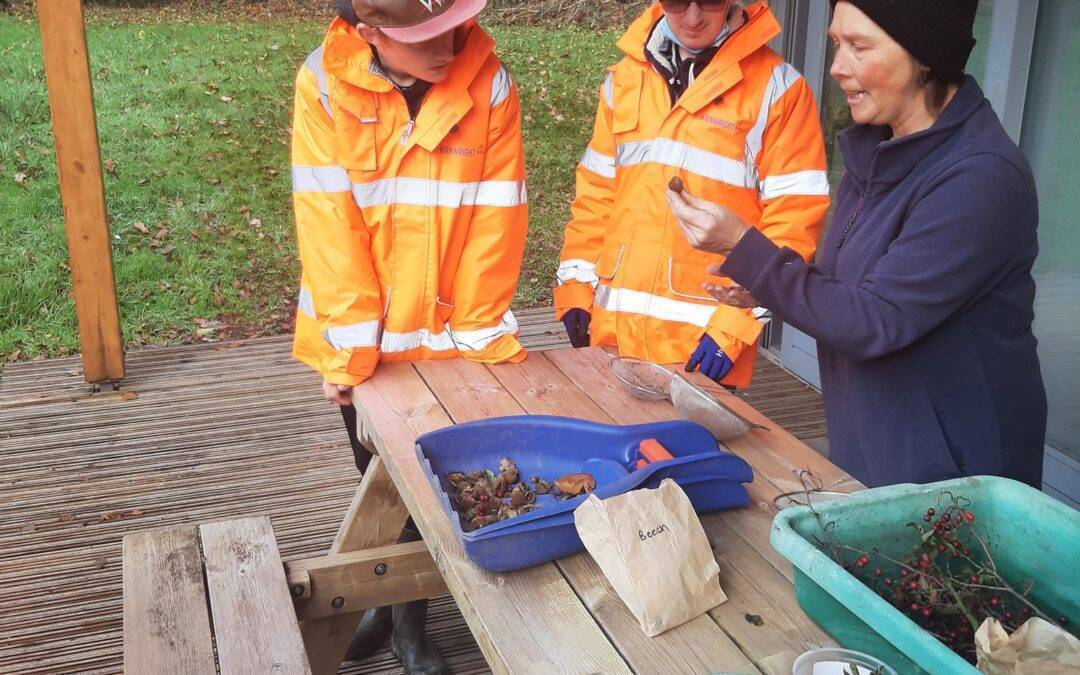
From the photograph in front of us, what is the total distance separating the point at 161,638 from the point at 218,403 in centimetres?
301

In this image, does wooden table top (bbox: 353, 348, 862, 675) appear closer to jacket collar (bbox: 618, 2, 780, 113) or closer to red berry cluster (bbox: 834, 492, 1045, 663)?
red berry cluster (bbox: 834, 492, 1045, 663)

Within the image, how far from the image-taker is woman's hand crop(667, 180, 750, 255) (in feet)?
6.18

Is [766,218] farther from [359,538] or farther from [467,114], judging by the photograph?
[359,538]

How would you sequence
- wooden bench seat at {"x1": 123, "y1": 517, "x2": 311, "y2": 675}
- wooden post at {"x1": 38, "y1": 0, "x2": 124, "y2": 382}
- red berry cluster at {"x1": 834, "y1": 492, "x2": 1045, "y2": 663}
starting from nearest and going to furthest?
red berry cluster at {"x1": 834, "y1": 492, "x2": 1045, "y2": 663} → wooden bench seat at {"x1": 123, "y1": 517, "x2": 311, "y2": 675} → wooden post at {"x1": 38, "y1": 0, "x2": 124, "y2": 382}

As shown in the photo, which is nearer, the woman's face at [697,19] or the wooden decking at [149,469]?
the woman's face at [697,19]

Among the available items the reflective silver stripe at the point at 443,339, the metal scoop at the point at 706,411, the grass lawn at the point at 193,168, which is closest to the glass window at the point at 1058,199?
the metal scoop at the point at 706,411

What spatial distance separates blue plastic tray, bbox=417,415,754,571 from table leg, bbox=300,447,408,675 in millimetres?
636

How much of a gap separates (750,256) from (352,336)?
0.99m

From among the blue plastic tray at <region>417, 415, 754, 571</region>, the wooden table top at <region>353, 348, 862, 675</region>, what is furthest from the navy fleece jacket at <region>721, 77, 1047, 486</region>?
the blue plastic tray at <region>417, 415, 754, 571</region>

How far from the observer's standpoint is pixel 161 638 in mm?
2012

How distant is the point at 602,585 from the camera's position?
5.19 feet

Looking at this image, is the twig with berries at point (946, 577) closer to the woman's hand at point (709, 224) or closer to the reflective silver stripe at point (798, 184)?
the woman's hand at point (709, 224)

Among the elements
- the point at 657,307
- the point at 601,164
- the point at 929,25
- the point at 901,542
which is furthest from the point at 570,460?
the point at 601,164

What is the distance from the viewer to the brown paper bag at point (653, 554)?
148cm
